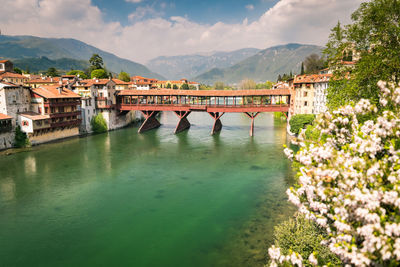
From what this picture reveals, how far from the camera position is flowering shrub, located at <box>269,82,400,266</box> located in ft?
19.4

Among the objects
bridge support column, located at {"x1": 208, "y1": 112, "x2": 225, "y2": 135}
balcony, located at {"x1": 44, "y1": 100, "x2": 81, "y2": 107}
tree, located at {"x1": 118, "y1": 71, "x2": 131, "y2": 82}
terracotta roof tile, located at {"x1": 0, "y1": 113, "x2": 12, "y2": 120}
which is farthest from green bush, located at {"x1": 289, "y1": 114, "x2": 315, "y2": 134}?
tree, located at {"x1": 118, "y1": 71, "x2": 131, "y2": 82}

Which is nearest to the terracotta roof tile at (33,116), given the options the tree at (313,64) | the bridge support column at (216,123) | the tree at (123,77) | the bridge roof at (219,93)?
the bridge roof at (219,93)

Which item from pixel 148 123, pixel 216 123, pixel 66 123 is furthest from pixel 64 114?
pixel 216 123

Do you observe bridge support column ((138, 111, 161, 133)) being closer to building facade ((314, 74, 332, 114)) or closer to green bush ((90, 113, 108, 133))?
green bush ((90, 113, 108, 133))

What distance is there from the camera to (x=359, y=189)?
6609mm

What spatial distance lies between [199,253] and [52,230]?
1043 cm

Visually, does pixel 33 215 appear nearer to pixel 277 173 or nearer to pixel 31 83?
pixel 277 173

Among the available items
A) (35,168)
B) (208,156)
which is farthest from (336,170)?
(35,168)

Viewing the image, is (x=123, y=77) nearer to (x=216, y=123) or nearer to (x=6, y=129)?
(x=216, y=123)

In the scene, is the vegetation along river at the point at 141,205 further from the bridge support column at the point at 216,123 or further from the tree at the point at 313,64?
the tree at the point at 313,64

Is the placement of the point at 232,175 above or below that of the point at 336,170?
below

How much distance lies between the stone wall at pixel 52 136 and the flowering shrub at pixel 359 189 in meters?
44.3

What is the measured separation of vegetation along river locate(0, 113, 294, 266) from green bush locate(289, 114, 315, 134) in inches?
318

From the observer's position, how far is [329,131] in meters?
9.09
